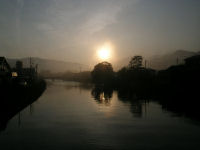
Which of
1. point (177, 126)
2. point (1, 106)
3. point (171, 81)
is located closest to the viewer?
point (177, 126)

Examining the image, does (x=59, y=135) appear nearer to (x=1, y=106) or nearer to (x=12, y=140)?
(x=12, y=140)

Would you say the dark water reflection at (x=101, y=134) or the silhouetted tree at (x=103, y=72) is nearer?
the dark water reflection at (x=101, y=134)

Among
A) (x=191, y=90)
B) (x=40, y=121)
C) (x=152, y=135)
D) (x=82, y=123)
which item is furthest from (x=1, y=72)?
(x=191, y=90)

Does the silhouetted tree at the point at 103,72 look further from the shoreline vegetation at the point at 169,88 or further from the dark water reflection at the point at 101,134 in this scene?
the dark water reflection at the point at 101,134

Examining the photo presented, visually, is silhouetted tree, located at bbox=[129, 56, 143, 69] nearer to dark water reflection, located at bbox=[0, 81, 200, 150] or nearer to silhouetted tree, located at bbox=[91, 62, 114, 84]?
silhouetted tree, located at bbox=[91, 62, 114, 84]

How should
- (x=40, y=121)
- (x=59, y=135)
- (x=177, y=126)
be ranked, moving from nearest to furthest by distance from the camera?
(x=59, y=135)
(x=177, y=126)
(x=40, y=121)

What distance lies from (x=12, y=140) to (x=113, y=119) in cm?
985

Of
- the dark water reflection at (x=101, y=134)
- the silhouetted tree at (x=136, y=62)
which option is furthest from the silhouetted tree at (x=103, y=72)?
the dark water reflection at (x=101, y=134)

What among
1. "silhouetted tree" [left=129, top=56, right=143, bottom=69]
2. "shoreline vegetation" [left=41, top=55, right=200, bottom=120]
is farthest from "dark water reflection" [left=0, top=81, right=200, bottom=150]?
"silhouetted tree" [left=129, top=56, right=143, bottom=69]

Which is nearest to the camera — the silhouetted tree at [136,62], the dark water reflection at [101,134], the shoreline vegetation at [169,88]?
the dark water reflection at [101,134]

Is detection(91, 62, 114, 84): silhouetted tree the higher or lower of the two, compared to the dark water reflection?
higher

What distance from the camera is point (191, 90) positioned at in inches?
1651

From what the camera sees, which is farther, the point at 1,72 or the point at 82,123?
the point at 1,72

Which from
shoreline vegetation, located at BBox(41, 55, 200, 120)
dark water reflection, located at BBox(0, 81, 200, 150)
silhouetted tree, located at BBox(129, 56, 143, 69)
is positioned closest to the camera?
dark water reflection, located at BBox(0, 81, 200, 150)
